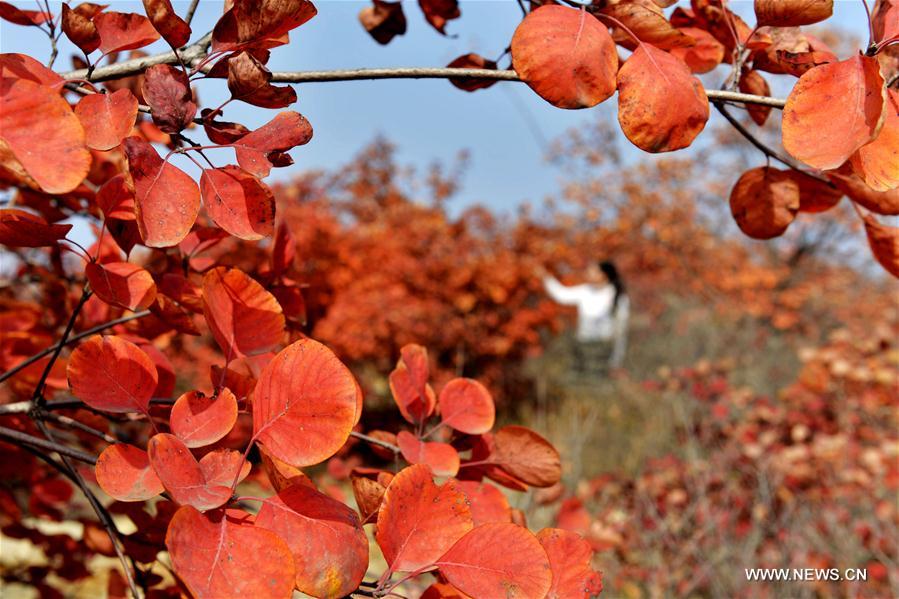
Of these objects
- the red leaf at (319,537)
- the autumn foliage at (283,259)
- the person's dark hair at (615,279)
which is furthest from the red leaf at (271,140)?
the person's dark hair at (615,279)

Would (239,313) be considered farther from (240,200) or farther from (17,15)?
(17,15)

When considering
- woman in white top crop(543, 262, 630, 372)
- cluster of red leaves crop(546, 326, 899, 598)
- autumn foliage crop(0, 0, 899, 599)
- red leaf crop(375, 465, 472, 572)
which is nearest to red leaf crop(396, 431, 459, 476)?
autumn foliage crop(0, 0, 899, 599)

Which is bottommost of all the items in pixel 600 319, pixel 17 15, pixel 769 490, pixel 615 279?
pixel 600 319

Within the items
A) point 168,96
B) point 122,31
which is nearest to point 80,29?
point 122,31

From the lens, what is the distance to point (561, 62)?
45cm

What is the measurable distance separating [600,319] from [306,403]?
860 centimetres

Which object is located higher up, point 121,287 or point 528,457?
point 121,287

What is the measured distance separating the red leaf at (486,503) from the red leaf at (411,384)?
8 cm

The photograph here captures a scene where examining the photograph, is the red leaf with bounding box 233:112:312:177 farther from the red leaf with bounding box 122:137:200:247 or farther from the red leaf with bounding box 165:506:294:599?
the red leaf with bounding box 165:506:294:599

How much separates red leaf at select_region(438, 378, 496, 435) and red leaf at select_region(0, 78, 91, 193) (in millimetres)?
348

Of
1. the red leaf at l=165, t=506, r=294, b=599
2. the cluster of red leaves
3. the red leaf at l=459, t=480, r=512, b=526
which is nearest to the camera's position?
the red leaf at l=165, t=506, r=294, b=599

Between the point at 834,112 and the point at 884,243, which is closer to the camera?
the point at 834,112

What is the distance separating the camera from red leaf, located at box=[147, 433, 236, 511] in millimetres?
376

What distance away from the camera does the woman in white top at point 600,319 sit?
8.56m
